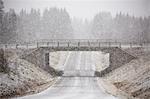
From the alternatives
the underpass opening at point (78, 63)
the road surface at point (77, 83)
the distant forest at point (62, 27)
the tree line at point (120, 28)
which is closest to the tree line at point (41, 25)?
the distant forest at point (62, 27)

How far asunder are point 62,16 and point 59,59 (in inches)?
3085

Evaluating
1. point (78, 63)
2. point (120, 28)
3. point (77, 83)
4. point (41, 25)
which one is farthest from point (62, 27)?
point (77, 83)

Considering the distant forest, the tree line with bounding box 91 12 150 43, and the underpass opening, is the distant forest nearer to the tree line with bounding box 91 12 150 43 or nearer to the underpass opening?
the tree line with bounding box 91 12 150 43

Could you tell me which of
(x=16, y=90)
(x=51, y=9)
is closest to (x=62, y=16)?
(x=51, y=9)

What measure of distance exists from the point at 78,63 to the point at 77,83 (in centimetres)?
2343

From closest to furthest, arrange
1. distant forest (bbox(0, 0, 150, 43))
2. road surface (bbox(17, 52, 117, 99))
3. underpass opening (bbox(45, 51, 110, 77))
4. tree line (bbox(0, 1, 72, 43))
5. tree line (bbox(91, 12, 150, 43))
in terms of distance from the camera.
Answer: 1. road surface (bbox(17, 52, 117, 99))
2. underpass opening (bbox(45, 51, 110, 77))
3. tree line (bbox(0, 1, 72, 43))
4. distant forest (bbox(0, 0, 150, 43))
5. tree line (bbox(91, 12, 150, 43))

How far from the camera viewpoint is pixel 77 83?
52.6 metres

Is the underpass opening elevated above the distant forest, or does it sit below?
below

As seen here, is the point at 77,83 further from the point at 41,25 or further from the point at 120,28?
the point at 120,28

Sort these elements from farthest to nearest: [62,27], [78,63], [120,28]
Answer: [120,28] < [62,27] < [78,63]

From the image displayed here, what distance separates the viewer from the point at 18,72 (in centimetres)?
4625

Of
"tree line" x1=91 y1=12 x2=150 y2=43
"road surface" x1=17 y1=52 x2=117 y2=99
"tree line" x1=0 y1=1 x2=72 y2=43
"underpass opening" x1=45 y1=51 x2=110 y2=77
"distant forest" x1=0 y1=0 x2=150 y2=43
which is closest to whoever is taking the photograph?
"road surface" x1=17 y1=52 x2=117 y2=99

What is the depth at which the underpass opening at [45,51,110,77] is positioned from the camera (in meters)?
66.7

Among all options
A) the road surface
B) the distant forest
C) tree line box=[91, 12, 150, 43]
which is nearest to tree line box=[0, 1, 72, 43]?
the distant forest
